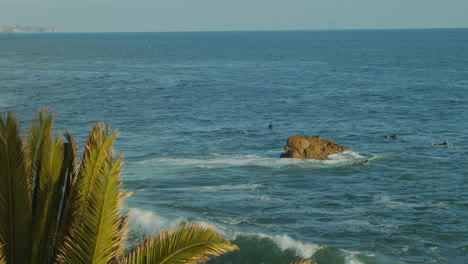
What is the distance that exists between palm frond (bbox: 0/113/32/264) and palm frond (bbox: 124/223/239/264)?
6.00 feet

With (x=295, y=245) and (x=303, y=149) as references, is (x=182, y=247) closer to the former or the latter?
(x=295, y=245)

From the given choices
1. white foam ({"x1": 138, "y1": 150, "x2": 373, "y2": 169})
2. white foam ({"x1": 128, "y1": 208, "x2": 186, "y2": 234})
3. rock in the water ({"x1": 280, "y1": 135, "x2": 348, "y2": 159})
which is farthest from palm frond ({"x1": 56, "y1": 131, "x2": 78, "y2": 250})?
rock in the water ({"x1": 280, "y1": 135, "x2": 348, "y2": 159})

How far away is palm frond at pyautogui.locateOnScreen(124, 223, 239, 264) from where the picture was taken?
851 cm

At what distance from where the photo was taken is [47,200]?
9781mm

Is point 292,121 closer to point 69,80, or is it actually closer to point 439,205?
point 439,205

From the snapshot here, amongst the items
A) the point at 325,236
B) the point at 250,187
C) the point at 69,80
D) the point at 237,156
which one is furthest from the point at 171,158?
the point at 69,80

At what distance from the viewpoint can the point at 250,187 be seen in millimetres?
38844

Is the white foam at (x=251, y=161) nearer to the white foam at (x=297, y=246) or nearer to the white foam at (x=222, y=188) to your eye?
the white foam at (x=222, y=188)

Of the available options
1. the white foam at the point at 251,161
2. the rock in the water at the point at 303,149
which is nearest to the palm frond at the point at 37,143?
the white foam at the point at 251,161

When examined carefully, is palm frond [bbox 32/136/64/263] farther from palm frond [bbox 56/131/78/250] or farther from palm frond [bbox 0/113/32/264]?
palm frond [bbox 0/113/32/264]

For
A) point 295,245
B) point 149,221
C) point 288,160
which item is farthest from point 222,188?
point 295,245

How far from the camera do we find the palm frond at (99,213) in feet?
28.7

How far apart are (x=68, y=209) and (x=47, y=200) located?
0.49 m

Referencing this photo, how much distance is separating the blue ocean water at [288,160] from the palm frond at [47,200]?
673 inches
